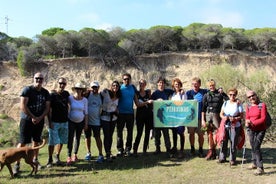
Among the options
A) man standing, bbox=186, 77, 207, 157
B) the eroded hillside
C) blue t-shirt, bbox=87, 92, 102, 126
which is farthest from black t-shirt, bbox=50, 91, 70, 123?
the eroded hillside

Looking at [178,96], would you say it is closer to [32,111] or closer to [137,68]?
[32,111]

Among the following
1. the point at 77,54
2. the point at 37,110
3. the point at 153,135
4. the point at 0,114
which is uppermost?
the point at 77,54

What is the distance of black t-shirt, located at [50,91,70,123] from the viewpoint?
23.5 ft

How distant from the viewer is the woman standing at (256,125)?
645 cm

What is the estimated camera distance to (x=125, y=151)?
8281 mm

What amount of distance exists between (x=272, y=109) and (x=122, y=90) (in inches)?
220

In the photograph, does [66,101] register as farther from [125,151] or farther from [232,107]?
[232,107]

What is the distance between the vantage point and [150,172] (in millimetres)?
6828

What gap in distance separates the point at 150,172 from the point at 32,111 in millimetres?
2841

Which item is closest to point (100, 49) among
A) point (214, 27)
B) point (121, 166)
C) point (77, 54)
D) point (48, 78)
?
point (77, 54)

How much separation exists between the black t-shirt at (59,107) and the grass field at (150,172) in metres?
1.13

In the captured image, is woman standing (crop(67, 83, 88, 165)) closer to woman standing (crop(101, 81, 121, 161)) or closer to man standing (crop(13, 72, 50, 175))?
woman standing (crop(101, 81, 121, 161))

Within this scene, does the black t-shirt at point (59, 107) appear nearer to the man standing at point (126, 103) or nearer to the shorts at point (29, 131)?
the shorts at point (29, 131)

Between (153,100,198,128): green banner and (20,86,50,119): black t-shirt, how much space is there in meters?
2.80
